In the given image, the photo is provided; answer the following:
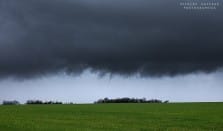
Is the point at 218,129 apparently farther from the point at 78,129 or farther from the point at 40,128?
the point at 40,128

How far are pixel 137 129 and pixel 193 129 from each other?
5005mm

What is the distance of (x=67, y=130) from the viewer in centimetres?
3353

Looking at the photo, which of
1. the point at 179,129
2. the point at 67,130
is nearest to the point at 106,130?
the point at 67,130

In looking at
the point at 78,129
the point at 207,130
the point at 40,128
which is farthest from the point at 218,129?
the point at 40,128

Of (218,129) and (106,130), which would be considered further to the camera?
(218,129)

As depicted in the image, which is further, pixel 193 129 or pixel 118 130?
pixel 193 129

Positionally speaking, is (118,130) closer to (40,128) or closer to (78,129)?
(78,129)

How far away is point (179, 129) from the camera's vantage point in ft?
121

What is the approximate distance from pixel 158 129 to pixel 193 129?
3110mm

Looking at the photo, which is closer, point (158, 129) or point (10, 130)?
point (10, 130)

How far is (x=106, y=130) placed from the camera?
3466 cm

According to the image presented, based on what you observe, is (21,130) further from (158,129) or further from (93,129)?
(158,129)

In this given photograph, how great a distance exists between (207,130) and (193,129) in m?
1.21

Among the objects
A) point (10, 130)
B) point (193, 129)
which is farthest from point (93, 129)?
point (193, 129)
